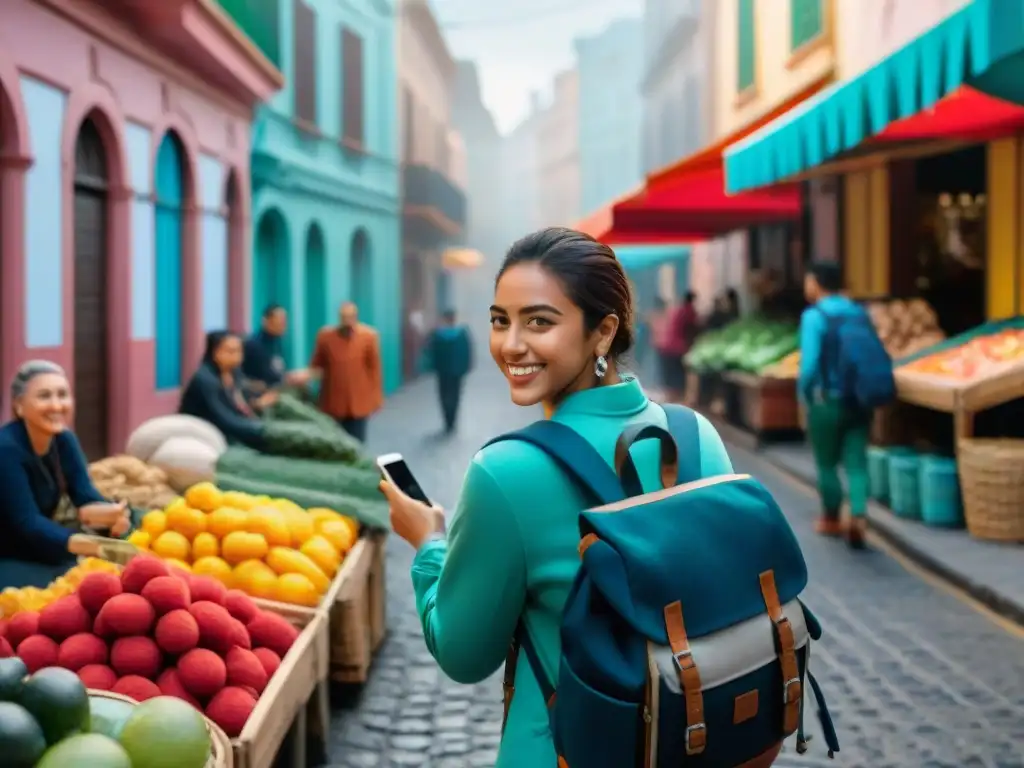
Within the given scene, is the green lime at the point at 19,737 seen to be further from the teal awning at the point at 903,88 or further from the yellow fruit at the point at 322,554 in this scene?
the teal awning at the point at 903,88

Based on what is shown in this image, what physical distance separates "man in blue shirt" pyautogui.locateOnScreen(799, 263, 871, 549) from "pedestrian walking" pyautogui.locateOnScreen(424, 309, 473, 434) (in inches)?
333

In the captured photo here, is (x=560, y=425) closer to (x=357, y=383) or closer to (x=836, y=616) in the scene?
(x=836, y=616)

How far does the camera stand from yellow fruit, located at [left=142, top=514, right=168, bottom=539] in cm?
510

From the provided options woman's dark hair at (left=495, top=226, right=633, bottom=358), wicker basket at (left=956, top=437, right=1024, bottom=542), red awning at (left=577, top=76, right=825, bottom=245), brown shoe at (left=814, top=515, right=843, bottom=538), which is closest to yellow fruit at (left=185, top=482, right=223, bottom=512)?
woman's dark hair at (left=495, top=226, right=633, bottom=358)

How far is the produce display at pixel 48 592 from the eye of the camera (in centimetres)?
396

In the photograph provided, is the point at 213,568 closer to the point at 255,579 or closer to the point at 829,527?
the point at 255,579

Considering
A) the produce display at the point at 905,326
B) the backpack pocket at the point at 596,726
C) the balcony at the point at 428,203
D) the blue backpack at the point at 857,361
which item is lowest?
the backpack pocket at the point at 596,726

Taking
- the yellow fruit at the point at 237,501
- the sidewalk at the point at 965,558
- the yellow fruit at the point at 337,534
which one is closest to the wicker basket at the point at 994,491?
the sidewalk at the point at 965,558

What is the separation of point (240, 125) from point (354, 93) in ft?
24.1

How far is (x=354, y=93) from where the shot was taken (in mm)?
21422

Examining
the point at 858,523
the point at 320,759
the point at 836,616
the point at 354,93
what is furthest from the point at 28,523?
the point at 354,93

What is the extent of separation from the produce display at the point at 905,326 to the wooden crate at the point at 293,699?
25.4 feet

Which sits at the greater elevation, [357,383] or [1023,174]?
[1023,174]

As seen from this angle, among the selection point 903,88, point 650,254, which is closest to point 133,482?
point 903,88
